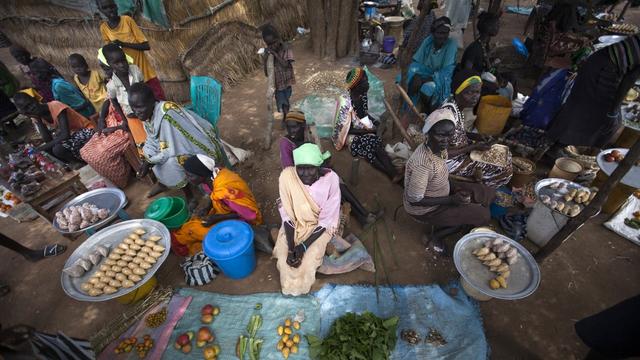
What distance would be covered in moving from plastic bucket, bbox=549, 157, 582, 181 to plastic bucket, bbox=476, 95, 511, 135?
1.04m

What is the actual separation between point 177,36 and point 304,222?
580cm

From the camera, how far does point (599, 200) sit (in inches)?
106

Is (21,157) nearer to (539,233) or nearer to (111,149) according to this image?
(111,149)

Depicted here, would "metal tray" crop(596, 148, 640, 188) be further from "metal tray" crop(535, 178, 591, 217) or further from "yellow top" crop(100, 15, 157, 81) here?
"yellow top" crop(100, 15, 157, 81)

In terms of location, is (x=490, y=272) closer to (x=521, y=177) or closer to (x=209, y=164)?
(x=521, y=177)

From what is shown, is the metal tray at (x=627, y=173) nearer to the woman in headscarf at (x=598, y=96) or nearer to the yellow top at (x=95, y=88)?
the woman in headscarf at (x=598, y=96)

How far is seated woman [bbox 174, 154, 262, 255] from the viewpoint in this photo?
132 inches

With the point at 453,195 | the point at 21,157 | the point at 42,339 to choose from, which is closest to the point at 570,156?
the point at 453,195

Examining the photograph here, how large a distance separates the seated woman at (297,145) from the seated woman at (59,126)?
3772mm

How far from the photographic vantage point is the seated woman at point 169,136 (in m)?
3.51

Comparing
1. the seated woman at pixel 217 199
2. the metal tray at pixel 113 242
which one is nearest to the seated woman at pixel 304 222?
the seated woman at pixel 217 199

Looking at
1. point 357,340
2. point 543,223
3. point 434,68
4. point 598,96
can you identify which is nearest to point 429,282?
point 357,340

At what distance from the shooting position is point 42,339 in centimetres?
209

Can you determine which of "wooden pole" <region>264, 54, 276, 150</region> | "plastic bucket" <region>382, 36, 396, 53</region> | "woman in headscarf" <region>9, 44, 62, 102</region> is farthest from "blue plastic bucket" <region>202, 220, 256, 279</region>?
"plastic bucket" <region>382, 36, 396, 53</region>
